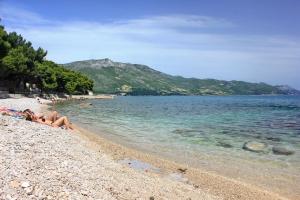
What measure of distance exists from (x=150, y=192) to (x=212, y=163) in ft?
35.7

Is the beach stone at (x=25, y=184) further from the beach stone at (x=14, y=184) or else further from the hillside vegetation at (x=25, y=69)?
the hillside vegetation at (x=25, y=69)

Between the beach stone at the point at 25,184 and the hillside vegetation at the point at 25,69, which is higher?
the hillside vegetation at the point at 25,69

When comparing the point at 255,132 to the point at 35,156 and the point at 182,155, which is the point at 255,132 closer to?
the point at 182,155

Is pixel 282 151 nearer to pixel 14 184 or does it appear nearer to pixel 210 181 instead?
pixel 210 181

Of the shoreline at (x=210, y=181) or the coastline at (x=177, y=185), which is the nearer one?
the coastline at (x=177, y=185)

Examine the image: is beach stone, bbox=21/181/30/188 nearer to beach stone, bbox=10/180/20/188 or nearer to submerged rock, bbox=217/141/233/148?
beach stone, bbox=10/180/20/188

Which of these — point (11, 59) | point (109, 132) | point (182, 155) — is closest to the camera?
point (182, 155)

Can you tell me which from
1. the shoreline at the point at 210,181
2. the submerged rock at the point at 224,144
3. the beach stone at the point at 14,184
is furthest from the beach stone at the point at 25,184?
the submerged rock at the point at 224,144

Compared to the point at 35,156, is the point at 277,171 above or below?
below

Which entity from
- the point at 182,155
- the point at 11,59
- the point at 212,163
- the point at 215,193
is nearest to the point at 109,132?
the point at 182,155

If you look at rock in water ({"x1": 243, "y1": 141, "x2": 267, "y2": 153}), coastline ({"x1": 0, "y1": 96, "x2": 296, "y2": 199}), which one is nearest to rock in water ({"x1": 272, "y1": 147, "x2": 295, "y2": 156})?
rock in water ({"x1": 243, "y1": 141, "x2": 267, "y2": 153})

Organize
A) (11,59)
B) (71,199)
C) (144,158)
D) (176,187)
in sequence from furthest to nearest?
(11,59) → (144,158) → (176,187) → (71,199)

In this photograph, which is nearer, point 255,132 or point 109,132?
point 109,132

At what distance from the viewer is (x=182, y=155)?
27109mm
